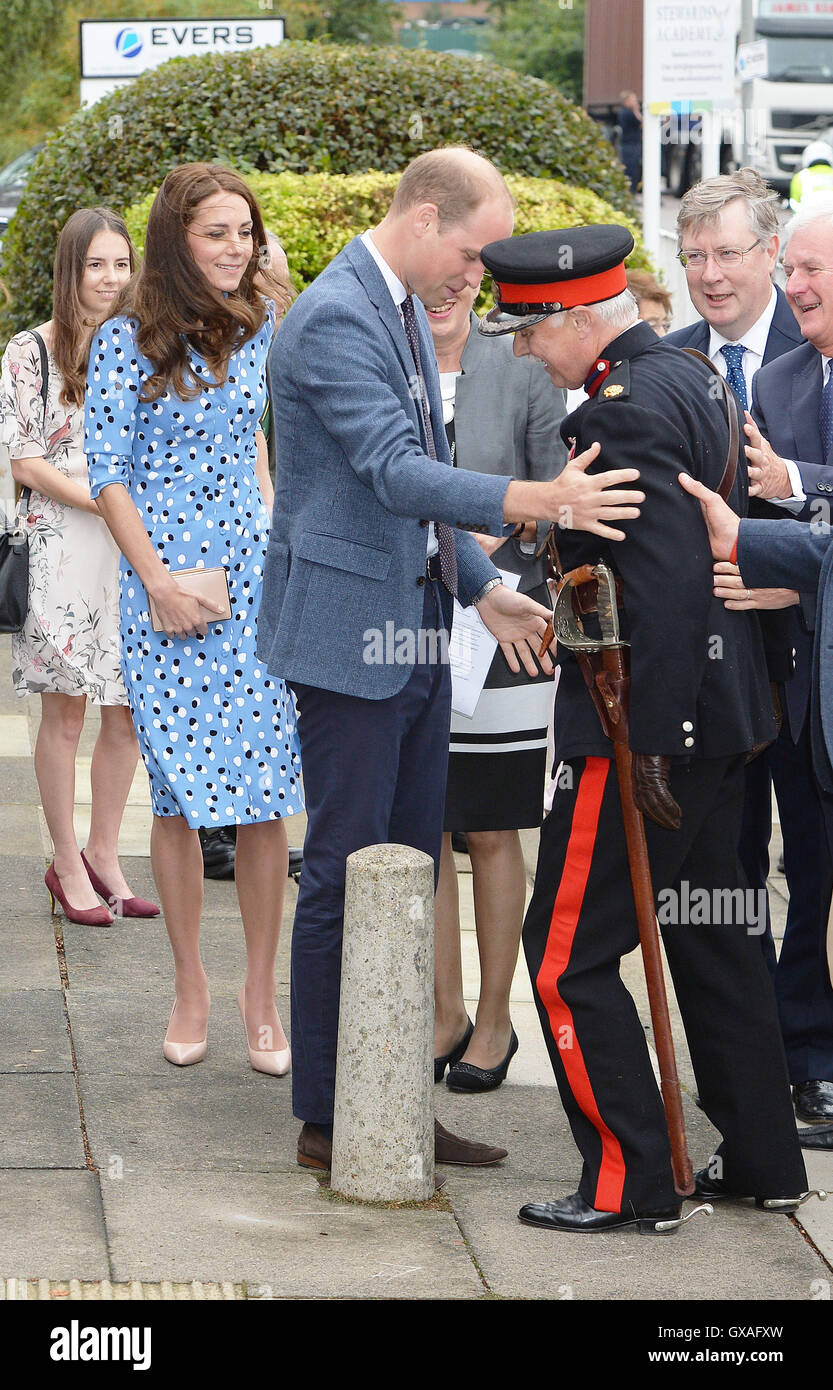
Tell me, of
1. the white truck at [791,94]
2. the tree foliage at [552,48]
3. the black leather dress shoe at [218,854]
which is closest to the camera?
the black leather dress shoe at [218,854]

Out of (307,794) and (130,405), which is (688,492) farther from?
(130,405)

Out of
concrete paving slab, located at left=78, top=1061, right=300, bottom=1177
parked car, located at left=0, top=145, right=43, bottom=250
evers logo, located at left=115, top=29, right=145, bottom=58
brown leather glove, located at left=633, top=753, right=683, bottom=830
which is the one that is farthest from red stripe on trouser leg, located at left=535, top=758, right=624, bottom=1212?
parked car, located at left=0, top=145, right=43, bottom=250

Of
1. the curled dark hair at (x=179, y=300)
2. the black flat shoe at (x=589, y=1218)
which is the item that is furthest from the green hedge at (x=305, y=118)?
the black flat shoe at (x=589, y=1218)

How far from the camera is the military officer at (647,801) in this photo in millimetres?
3533

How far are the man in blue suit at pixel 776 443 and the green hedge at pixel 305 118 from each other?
17.5 ft

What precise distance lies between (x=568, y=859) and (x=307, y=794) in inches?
24.5

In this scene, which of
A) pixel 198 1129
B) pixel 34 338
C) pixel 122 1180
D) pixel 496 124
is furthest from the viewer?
pixel 496 124

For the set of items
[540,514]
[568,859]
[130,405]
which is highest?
[130,405]

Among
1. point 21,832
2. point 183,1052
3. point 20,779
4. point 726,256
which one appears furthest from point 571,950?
point 20,779

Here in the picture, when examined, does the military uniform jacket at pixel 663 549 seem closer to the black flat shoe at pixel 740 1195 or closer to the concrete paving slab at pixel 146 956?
the black flat shoe at pixel 740 1195

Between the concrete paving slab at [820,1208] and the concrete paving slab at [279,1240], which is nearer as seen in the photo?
the concrete paving slab at [279,1240]

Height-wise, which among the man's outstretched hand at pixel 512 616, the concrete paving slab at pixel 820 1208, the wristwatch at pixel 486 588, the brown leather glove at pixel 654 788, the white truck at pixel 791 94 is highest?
the white truck at pixel 791 94
